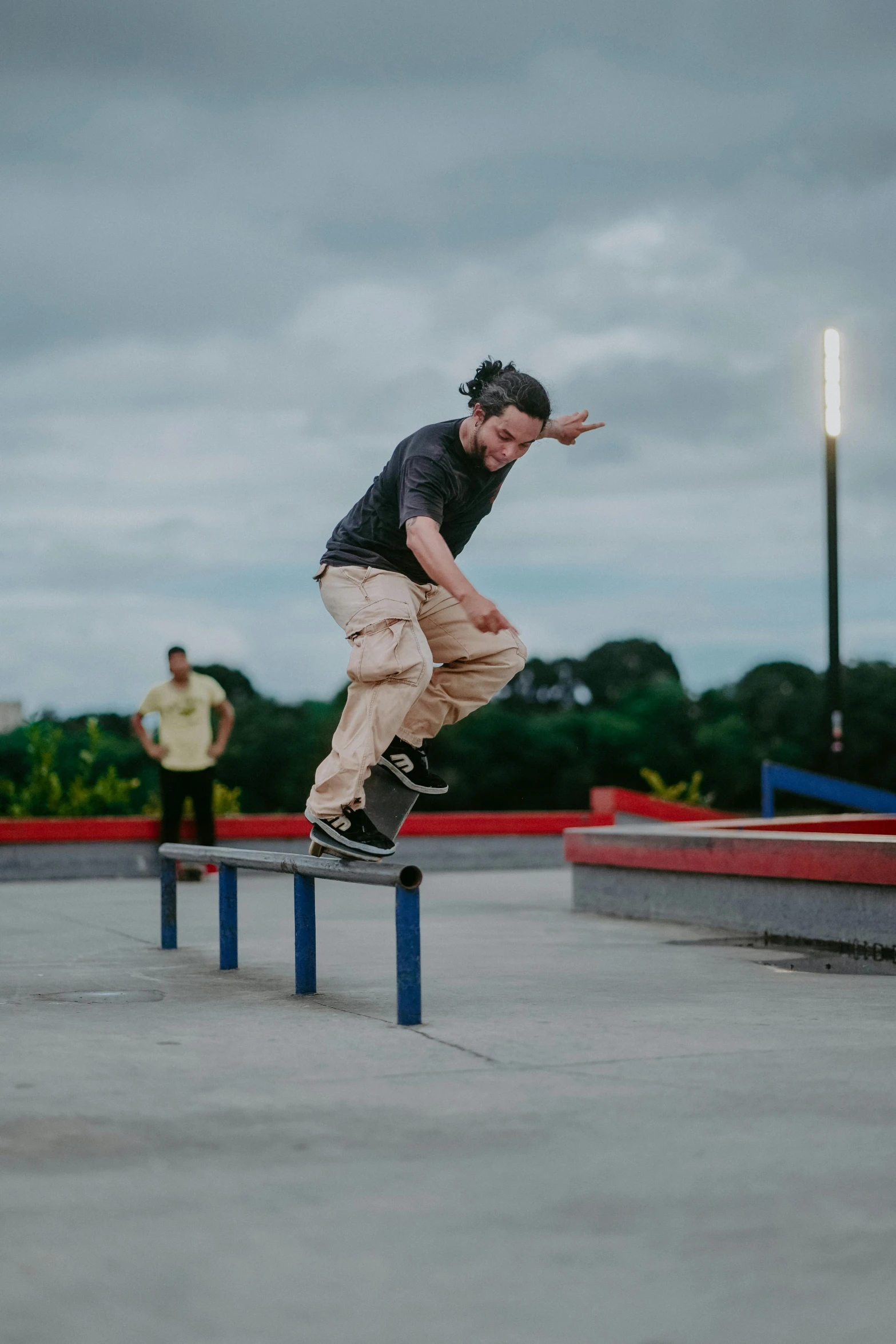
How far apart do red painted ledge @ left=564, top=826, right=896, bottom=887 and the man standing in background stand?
366 centimetres

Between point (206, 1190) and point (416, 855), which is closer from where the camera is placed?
point (206, 1190)

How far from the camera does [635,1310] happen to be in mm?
2025

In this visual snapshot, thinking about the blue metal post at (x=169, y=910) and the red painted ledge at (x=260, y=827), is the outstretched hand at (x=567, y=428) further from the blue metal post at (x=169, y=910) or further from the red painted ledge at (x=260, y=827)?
the red painted ledge at (x=260, y=827)

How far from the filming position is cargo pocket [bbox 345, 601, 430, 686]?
500 centimetres

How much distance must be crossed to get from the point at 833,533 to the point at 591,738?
86.0 feet

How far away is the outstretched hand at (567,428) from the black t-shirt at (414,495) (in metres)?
0.23

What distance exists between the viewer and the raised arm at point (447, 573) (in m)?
4.41

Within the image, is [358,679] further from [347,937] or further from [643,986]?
[347,937]

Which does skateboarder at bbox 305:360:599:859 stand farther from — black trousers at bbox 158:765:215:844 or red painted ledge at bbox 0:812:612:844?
red painted ledge at bbox 0:812:612:844

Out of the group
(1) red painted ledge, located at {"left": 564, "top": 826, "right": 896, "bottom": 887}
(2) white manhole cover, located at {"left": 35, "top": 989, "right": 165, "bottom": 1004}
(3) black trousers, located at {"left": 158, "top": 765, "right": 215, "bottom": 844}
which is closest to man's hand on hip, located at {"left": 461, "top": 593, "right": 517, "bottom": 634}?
(2) white manhole cover, located at {"left": 35, "top": 989, "right": 165, "bottom": 1004}

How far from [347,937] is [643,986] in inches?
91.0

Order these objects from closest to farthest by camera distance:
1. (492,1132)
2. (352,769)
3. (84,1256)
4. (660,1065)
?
(84,1256) → (492,1132) → (660,1065) → (352,769)

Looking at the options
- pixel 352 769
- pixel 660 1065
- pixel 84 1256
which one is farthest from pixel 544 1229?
pixel 352 769

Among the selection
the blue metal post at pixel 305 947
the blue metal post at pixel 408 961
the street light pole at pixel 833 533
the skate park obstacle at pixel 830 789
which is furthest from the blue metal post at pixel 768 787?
the blue metal post at pixel 408 961
